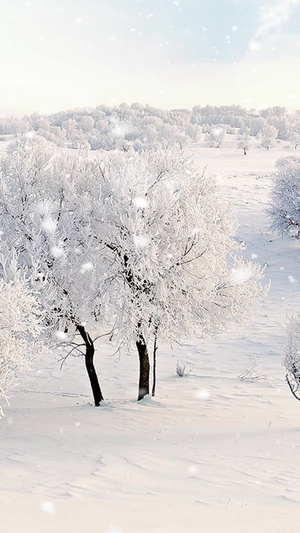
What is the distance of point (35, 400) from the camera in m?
14.1

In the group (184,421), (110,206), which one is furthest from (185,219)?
(184,421)

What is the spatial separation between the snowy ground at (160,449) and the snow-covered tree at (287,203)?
51.9 ft

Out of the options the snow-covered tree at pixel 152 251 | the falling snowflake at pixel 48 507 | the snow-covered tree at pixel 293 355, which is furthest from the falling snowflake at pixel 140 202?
the falling snowflake at pixel 48 507

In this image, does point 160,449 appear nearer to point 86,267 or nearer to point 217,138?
point 86,267

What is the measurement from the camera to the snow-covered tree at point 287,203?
34031 millimetres

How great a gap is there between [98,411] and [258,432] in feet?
13.9

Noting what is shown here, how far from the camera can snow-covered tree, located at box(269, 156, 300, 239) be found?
34.0 m

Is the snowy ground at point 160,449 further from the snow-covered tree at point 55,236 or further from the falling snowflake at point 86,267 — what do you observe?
the falling snowflake at point 86,267

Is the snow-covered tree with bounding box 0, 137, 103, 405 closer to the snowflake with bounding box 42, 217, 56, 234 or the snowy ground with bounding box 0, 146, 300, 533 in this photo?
the snowflake with bounding box 42, 217, 56, 234

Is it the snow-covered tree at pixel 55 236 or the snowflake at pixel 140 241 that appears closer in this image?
the snowflake at pixel 140 241

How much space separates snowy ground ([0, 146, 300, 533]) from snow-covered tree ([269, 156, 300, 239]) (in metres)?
15.8

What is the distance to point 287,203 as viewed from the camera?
34.5 metres

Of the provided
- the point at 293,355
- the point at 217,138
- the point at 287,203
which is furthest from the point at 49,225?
the point at 217,138

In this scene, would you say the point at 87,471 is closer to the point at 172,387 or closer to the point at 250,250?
the point at 172,387
